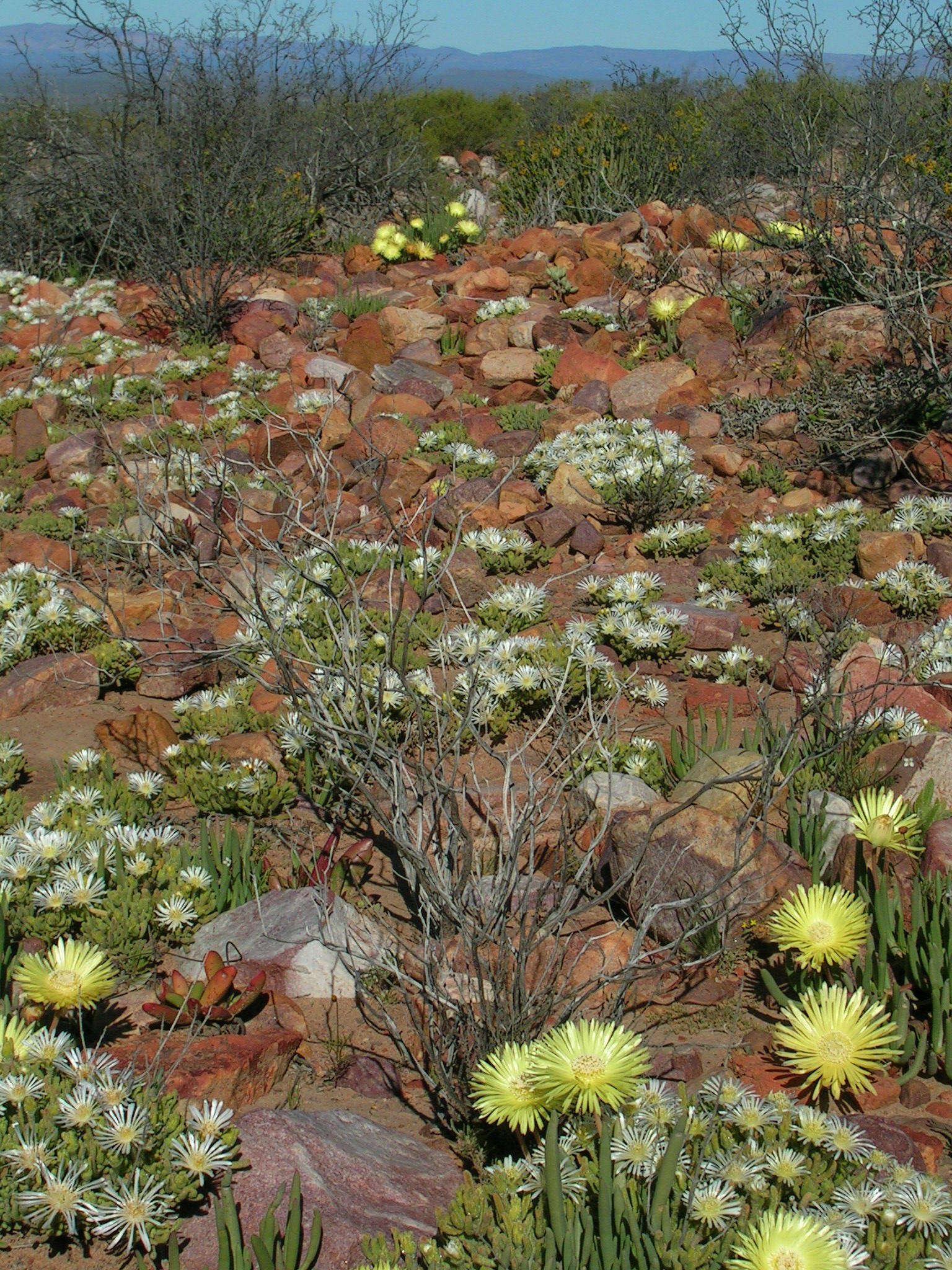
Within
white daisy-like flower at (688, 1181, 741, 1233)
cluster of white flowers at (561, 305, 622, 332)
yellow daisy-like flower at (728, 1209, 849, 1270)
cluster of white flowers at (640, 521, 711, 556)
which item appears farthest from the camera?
cluster of white flowers at (561, 305, 622, 332)

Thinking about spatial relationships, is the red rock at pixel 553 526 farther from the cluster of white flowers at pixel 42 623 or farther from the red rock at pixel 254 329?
the red rock at pixel 254 329

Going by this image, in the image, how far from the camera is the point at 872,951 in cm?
247

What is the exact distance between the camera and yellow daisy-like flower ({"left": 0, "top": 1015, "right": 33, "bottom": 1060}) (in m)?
2.11

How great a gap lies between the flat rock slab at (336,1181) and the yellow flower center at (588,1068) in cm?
45

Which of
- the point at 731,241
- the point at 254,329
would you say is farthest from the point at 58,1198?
the point at 731,241

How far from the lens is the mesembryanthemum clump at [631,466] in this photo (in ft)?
18.6

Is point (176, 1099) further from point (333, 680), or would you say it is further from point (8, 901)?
point (333, 680)

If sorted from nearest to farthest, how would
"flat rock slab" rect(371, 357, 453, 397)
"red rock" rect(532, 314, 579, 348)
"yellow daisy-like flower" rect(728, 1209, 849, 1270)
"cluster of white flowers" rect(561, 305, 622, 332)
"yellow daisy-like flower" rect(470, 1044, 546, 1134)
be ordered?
1. "yellow daisy-like flower" rect(728, 1209, 849, 1270)
2. "yellow daisy-like flower" rect(470, 1044, 546, 1134)
3. "flat rock slab" rect(371, 357, 453, 397)
4. "red rock" rect(532, 314, 579, 348)
5. "cluster of white flowers" rect(561, 305, 622, 332)

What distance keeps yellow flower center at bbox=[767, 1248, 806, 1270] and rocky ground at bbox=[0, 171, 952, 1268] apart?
1.77ft

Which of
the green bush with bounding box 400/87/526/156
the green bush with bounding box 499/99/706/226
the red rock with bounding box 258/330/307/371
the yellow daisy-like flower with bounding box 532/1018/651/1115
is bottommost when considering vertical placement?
the yellow daisy-like flower with bounding box 532/1018/651/1115

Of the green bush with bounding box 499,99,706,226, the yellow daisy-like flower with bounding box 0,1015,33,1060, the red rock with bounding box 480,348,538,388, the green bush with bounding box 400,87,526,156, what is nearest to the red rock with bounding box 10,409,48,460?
the red rock with bounding box 480,348,538,388

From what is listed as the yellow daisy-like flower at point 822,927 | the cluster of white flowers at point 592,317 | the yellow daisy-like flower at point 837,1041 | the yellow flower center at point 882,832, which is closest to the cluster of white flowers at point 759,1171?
the yellow daisy-like flower at point 837,1041

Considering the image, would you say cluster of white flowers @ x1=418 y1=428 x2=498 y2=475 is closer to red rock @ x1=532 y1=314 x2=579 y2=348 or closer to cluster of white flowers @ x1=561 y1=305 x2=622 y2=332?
red rock @ x1=532 y1=314 x2=579 y2=348

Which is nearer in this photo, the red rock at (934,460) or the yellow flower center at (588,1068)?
Result: the yellow flower center at (588,1068)
